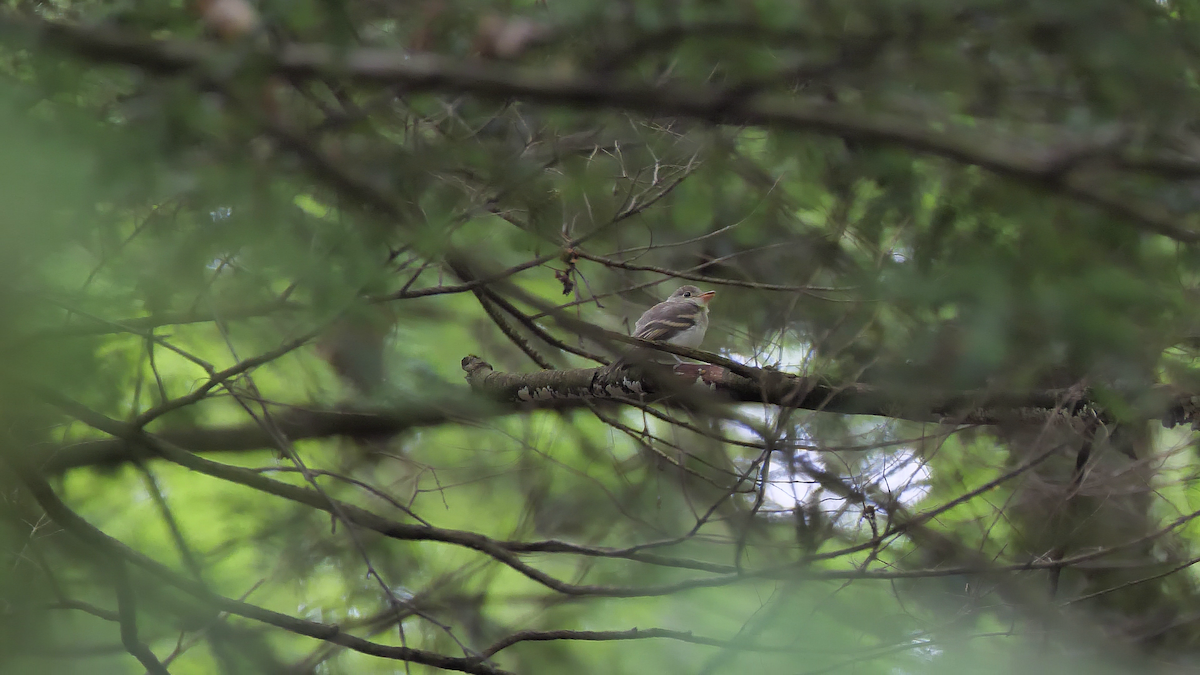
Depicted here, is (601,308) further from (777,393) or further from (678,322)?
(678,322)

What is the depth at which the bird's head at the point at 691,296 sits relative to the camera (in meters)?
5.94

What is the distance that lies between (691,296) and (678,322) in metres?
0.55

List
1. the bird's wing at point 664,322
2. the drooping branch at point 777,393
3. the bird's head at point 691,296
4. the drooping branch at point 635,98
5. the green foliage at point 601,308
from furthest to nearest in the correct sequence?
the bird's head at point 691,296 < the bird's wing at point 664,322 < the drooping branch at point 777,393 < the green foliage at point 601,308 < the drooping branch at point 635,98

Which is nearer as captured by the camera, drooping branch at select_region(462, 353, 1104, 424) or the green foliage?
the green foliage

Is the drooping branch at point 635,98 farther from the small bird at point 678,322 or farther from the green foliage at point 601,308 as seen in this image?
the small bird at point 678,322

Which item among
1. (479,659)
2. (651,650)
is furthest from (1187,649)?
(479,659)

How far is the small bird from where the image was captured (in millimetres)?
5742

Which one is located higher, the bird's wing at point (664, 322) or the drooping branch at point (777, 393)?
the bird's wing at point (664, 322)

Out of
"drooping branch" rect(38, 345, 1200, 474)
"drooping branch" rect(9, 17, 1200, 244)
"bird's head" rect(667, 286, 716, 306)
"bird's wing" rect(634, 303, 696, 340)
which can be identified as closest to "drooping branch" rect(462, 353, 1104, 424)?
→ "drooping branch" rect(38, 345, 1200, 474)

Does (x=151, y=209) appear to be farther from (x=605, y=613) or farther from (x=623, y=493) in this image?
(x=605, y=613)

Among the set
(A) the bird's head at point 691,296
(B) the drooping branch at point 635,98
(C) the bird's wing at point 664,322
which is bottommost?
(B) the drooping branch at point 635,98

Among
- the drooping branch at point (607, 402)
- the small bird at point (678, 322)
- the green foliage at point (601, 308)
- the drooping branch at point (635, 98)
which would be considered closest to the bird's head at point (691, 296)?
the small bird at point (678, 322)

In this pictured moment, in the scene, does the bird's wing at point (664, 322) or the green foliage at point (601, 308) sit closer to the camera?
the green foliage at point (601, 308)

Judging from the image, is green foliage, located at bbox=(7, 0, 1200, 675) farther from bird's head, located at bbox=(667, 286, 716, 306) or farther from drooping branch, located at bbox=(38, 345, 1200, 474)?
bird's head, located at bbox=(667, 286, 716, 306)
